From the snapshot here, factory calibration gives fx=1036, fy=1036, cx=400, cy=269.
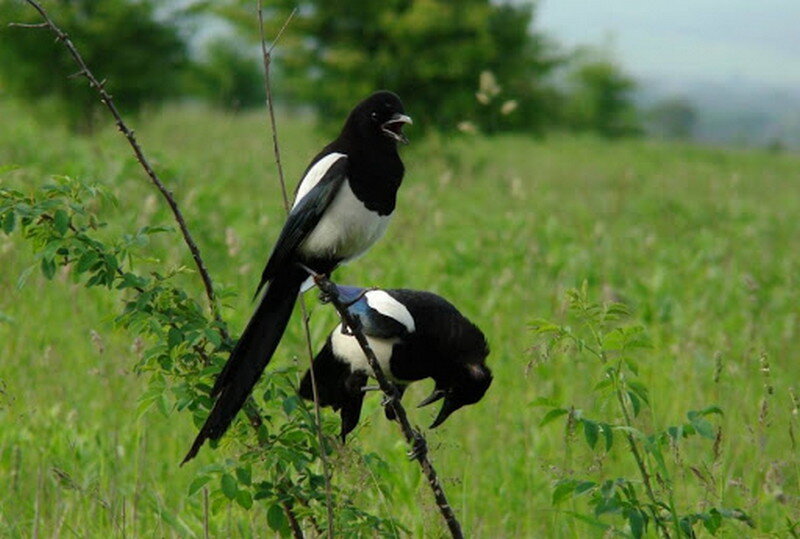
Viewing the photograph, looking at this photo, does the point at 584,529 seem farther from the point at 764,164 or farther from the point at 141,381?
the point at 764,164

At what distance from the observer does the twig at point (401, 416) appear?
2252 millimetres

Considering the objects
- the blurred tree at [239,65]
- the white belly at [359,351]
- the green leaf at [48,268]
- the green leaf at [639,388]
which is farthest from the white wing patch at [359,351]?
the blurred tree at [239,65]

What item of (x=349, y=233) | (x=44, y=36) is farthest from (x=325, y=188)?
(x=44, y=36)

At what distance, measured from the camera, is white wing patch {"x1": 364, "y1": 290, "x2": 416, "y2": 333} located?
96.9 inches

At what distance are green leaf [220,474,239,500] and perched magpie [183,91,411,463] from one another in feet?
1.08

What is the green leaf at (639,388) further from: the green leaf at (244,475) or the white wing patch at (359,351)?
the green leaf at (244,475)

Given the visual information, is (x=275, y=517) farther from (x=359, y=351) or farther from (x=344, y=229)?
(x=344, y=229)

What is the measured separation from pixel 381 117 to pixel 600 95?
42.6 m

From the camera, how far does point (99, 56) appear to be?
18.6m

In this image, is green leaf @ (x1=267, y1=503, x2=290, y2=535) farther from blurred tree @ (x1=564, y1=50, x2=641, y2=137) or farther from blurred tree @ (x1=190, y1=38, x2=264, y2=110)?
blurred tree @ (x1=564, y1=50, x2=641, y2=137)

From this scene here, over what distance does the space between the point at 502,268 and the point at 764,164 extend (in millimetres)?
23577

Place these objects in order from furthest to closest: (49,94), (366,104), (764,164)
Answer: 1. (764,164)
2. (49,94)
3. (366,104)

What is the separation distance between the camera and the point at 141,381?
4.12 meters

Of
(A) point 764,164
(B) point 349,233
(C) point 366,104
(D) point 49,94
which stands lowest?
(A) point 764,164
